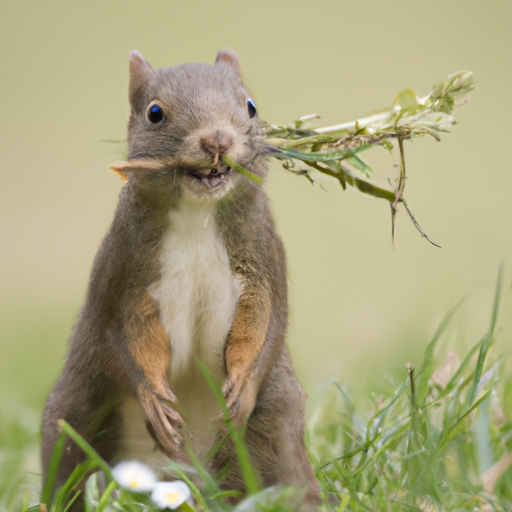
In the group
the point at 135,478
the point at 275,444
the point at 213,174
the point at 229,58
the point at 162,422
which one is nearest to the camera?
the point at 135,478

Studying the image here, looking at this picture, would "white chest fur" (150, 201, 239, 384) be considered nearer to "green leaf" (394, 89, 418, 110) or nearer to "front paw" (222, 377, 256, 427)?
"front paw" (222, 377, 256, 427)

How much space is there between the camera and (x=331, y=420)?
566 centimetres

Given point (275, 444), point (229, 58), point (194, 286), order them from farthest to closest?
1. point (229, 58)
2. point (275, 444)
3. point (194, 286)

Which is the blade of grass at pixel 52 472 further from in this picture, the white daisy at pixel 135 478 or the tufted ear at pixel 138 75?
the tufted ear at pixel 138 75

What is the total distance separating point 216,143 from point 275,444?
150 centimetres

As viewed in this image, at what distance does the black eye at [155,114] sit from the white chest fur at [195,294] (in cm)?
40

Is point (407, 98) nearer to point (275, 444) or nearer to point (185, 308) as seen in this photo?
point (185, 308)

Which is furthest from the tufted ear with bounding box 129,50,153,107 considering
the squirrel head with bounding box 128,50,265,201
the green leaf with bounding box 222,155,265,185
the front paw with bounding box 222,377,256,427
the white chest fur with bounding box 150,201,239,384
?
the front paw with bounding box 222,377,256,427

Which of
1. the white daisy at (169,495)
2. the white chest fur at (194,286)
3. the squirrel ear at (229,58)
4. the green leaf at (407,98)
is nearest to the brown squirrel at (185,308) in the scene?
the white chest fur at (194,286)

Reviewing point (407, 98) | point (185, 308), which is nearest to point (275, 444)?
point (185, 308)

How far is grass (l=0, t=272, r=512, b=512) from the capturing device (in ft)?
11.8

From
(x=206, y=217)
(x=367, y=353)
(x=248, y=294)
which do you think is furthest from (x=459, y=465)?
(x=367, y=353)

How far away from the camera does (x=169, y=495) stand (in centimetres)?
340

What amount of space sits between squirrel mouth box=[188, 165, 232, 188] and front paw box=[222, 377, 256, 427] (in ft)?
3.03
